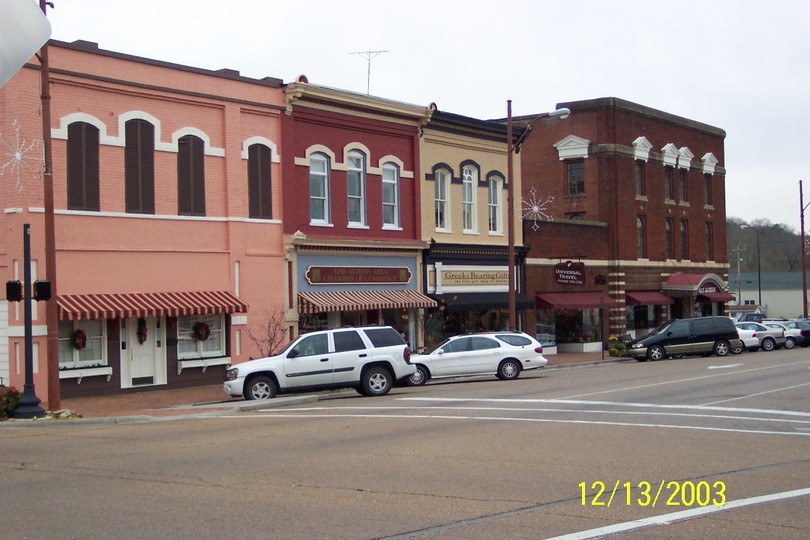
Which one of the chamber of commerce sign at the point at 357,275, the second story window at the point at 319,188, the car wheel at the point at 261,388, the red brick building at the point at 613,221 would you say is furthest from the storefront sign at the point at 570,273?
the car wheel at the point at 261,388

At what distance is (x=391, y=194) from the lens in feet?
112

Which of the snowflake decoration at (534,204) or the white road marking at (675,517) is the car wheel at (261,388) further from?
the snowflake decoration at (534,204)

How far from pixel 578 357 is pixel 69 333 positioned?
2233 cm

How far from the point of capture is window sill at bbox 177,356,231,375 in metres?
26.8

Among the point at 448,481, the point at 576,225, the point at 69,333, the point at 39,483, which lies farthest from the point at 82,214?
the point at 576,225

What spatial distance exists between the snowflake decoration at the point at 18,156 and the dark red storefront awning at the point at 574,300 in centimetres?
2278

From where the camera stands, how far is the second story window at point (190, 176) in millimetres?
27344

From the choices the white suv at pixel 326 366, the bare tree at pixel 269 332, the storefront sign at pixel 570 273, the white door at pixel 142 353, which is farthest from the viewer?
the storefront sign at pixel 570 273

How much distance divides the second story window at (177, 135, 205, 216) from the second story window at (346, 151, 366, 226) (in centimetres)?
592

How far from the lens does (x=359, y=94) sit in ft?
105

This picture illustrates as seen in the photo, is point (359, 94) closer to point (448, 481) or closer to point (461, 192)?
point (461, 192)

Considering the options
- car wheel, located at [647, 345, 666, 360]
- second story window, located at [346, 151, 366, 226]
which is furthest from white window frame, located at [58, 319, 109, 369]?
car wheel, located at [647, 345, 666, 360]

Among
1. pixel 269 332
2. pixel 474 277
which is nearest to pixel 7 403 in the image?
pixel 269 332
